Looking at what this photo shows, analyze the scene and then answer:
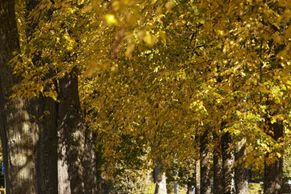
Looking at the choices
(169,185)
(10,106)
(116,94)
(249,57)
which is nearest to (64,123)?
(116,94)

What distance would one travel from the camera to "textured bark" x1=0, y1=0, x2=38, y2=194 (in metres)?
10.1

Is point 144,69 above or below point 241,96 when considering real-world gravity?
above

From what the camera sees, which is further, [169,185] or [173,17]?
[169,185]

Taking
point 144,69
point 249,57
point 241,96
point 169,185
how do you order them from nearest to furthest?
point 249,57
point 241,96
point 144,69
point 169,185

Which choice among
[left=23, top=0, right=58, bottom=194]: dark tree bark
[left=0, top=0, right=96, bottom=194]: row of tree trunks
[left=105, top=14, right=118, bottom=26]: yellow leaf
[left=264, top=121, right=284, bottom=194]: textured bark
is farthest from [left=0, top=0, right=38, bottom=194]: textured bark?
[left=23, top=0, right=58, bottom=194]: dark tree bark

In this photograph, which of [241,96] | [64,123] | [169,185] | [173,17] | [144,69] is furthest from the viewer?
[169,185]

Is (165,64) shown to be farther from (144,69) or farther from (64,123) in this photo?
(64,123)

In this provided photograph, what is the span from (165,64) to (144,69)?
3.29 ft

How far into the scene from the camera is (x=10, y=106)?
33.7 ft

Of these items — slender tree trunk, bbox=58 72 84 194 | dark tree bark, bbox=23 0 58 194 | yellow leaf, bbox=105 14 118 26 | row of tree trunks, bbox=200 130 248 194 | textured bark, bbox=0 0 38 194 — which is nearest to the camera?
yellow leaf, bbox=105 14 118 26

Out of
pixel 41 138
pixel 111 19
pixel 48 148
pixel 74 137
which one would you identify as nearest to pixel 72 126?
pixel 74 137

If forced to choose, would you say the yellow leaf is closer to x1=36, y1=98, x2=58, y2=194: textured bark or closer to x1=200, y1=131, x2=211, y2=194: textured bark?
x1=36, y1=98, x2=58, y2=194: textured bark

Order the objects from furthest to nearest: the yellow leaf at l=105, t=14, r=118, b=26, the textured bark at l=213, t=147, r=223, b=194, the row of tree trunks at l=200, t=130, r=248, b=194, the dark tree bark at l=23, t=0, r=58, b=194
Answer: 1. the textured bark at l=213, t=147, r=223, b=194
2. the row of tree trunks at l=200, t=130, r=248, b=194
3. the dark tree bark at l=23, t=0, r=58, b=194
4. the yellow leaf at l=105, t=14, r=118, b=26

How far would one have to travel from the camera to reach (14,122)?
10141 mm
